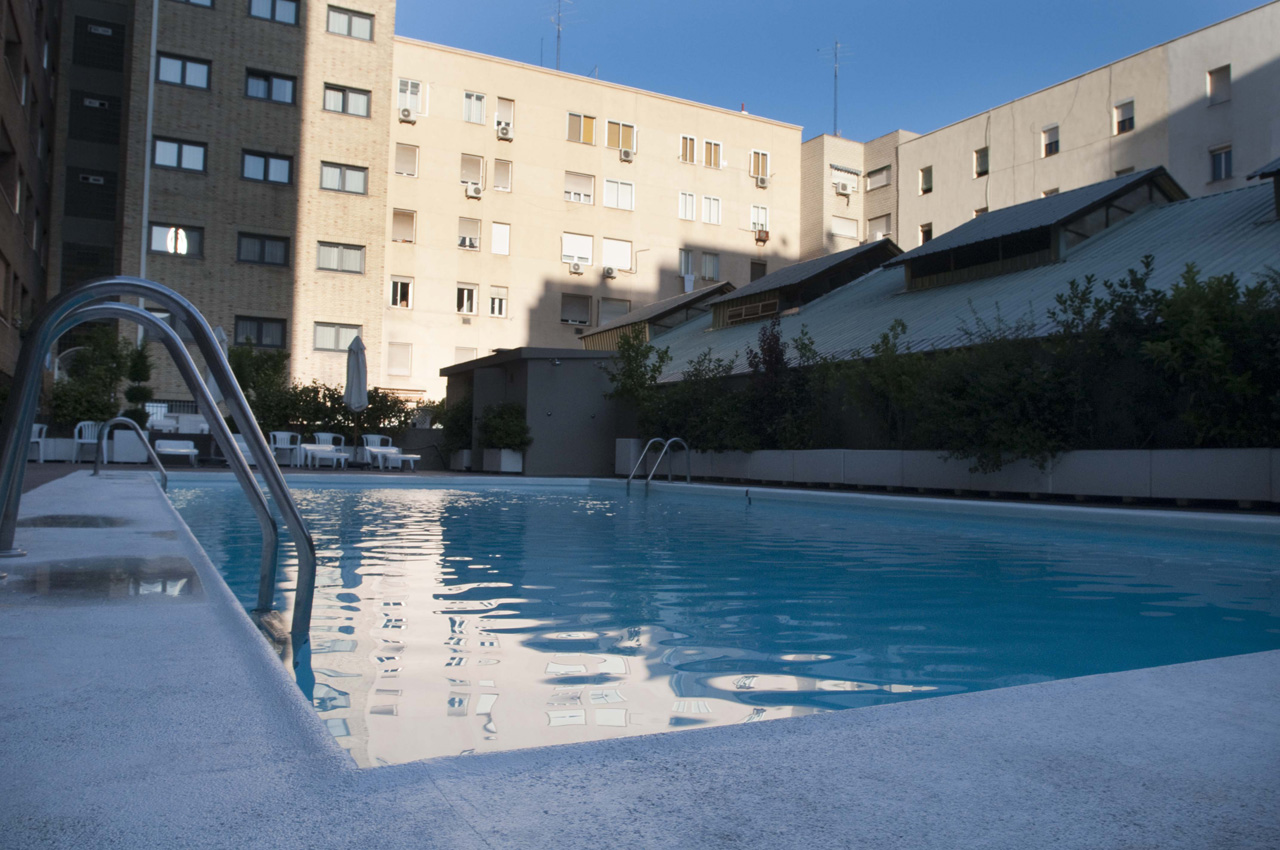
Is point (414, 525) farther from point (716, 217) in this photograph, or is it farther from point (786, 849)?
point (716, 217)

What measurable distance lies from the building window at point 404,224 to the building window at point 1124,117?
82.0ft

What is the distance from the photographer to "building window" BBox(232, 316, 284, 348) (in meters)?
30.0

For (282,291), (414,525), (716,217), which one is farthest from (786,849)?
(716,217)

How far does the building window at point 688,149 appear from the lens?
40688 millimetres

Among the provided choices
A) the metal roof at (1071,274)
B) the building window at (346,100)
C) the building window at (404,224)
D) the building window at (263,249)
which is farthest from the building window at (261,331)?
the metal roof at (1071,274)

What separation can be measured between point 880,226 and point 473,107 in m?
19.0

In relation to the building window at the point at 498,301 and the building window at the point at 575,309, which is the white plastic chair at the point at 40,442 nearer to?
the building window at the point at 498,301

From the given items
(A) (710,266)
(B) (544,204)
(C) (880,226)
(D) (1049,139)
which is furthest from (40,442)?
(C) (880,226)

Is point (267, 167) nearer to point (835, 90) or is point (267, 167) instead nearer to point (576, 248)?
point (576, 248)

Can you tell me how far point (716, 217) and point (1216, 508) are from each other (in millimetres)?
31577

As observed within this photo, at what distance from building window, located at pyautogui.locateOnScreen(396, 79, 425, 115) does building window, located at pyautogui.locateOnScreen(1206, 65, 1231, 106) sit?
26448 mm

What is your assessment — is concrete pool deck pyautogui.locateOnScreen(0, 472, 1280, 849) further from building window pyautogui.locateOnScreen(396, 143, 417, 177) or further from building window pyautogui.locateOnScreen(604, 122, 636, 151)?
Result: building window pyautogui.locateOnScreen(604, 122, 636, 151)

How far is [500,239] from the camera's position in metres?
37.0

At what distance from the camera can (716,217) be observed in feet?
136
